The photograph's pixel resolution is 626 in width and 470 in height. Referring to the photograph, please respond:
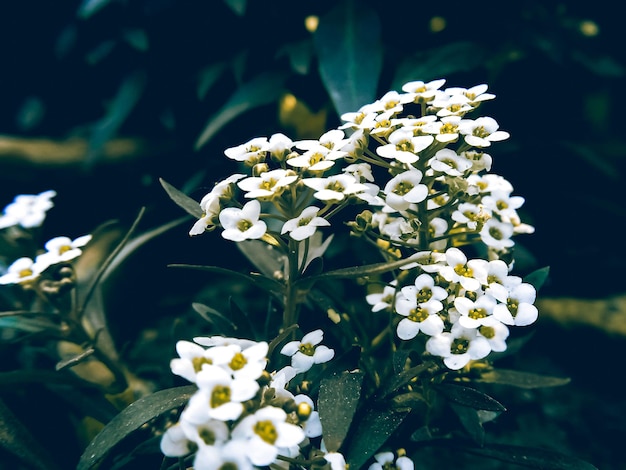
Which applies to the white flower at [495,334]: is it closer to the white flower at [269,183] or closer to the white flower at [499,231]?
the white flower at [499,231]

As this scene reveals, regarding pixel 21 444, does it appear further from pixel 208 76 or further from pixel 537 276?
pixel 208 76

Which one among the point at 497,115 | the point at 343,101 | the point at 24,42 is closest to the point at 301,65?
the point at 343,101

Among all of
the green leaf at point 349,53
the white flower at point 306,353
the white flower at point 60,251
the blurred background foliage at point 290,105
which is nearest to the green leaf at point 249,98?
the blurred background foliage at point 290,105

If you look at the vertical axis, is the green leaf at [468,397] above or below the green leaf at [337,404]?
below

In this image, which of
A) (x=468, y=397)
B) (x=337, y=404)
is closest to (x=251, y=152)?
(x=337, y=404)

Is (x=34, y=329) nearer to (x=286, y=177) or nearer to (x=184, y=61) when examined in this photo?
(x=286, y=177)
